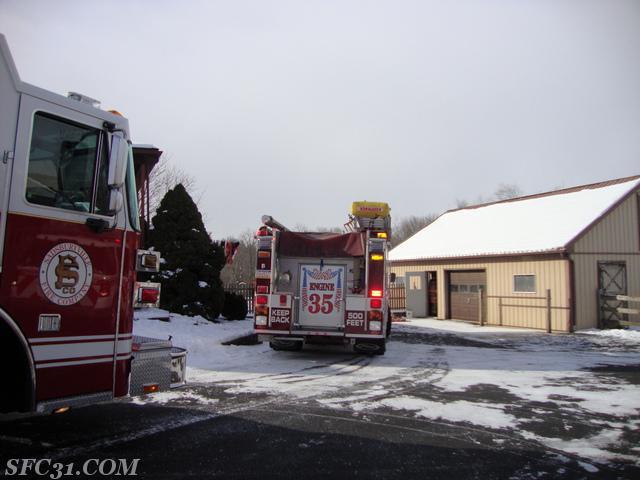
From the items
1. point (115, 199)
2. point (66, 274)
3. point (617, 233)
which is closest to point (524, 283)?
point (617, 233)

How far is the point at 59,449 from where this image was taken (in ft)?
14.7

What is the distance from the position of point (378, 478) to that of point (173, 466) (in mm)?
1750

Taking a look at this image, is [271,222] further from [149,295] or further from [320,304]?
[149,295]

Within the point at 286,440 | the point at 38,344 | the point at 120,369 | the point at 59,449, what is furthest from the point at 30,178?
the point at 286,440

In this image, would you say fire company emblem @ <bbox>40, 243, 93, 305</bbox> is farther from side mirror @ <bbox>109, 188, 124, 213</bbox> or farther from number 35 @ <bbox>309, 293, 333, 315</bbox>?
number 35 @ <bbox>309, 293, 333, 315</bbox>

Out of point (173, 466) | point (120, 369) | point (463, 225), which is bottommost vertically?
point (173, 466)

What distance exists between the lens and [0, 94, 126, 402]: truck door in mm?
3779

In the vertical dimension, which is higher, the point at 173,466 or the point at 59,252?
the point at 59,252

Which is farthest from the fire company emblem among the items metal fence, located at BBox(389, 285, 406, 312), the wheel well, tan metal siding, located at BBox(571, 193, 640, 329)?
metal fence, located at BBox(389, 285, 406, 312)

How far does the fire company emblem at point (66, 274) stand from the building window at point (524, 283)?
58.4 feet

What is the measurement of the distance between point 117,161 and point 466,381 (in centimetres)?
657

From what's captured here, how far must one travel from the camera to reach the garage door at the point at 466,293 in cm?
2117

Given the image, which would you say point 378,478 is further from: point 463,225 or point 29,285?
point 463,225

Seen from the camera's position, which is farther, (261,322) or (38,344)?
(261,322)
